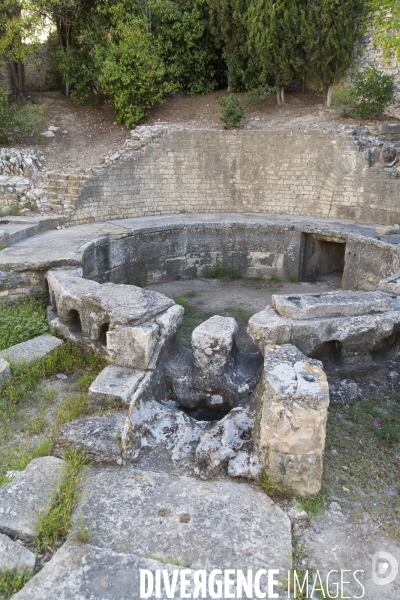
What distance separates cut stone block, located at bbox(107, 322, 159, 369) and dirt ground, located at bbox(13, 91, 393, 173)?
803cm

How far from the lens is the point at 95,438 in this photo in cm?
405

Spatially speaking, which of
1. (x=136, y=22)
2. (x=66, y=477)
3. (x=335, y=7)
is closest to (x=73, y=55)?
(x=136, y=22)

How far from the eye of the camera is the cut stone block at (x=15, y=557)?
3.00m

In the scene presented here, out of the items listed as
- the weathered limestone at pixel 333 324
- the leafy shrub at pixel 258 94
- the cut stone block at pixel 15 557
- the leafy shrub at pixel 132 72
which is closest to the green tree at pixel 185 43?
the leafy shrub at pixel 132 72

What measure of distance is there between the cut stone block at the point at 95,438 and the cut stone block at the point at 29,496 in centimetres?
21

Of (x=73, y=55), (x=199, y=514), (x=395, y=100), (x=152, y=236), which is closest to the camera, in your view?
(x=199, y=514)

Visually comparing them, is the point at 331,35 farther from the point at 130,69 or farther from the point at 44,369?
the point at 44,369

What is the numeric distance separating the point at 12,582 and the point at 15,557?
163 mm

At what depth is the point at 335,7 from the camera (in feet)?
41.6

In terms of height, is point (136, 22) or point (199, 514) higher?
point (136, 22)

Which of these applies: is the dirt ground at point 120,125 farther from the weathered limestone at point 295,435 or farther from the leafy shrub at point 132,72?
the weathered limestone at point 295,435

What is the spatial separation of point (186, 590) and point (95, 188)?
29.6ft

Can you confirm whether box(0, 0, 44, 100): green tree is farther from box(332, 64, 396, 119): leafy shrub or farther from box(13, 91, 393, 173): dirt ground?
box(332, 64, 396, 119): leafy shrub

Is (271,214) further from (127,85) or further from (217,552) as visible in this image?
(217,552)
